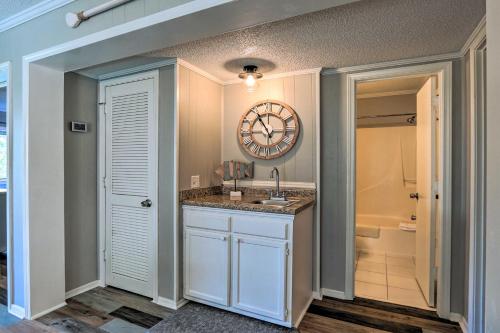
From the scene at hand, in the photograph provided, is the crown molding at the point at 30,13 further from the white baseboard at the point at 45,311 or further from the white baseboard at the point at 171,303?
the white baseboard at the point at 171,303

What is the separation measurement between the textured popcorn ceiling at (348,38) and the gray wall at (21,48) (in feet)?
2.00

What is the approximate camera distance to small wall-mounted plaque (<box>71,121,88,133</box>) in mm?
2649

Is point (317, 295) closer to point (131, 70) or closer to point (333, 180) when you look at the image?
point (333, 180)

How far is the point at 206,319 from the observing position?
231 centimetres

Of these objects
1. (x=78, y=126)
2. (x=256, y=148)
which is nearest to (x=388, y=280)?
(x=256, y=148)

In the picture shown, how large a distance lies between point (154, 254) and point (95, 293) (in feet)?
2.50

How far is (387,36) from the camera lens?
1.99 m

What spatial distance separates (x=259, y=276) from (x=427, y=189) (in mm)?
1677

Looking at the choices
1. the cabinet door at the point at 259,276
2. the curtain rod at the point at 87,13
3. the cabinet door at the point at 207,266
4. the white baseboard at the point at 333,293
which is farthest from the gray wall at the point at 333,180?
the curtain rod at the point at 87,13

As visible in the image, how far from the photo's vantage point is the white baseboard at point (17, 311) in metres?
2.28

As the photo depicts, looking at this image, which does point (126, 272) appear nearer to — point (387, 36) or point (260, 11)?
point (260, 11)

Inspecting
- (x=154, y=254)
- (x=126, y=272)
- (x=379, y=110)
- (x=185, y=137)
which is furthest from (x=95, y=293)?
(x=379, y=110)

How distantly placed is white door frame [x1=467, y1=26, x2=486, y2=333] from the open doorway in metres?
0.49

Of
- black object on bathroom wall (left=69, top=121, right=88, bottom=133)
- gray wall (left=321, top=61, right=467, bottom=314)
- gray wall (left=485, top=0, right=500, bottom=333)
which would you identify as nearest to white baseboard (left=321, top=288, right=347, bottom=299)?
gray wall (left=321, top=61, right=467, bottom=314)
